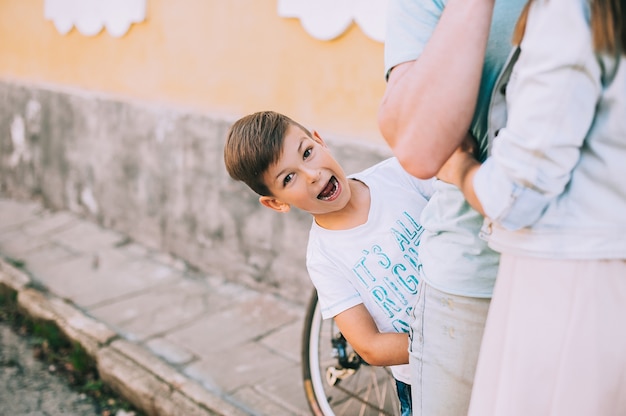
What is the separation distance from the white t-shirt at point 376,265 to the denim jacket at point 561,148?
72cm

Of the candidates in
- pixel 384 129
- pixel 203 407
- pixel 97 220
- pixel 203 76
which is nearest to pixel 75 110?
pixel 97 220

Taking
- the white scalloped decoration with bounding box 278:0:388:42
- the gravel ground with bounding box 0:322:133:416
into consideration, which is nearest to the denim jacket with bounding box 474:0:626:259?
the white scalloped decoration with bounding box 278:0:388:42

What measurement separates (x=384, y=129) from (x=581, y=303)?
0.46 m

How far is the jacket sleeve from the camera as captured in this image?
0.99 metres

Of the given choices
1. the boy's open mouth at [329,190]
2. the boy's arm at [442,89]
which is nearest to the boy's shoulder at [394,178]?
the boy's open mouth at [329,190]

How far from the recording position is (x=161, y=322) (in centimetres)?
410

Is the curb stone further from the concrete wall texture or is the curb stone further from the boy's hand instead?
the boy's hand

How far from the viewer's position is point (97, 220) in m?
5.86

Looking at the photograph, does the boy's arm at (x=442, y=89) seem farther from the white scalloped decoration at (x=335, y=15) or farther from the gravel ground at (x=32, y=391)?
the gravel ground at (x=32, y=391)

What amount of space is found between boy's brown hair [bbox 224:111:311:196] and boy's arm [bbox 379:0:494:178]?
725 mm

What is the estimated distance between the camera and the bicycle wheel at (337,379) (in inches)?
106

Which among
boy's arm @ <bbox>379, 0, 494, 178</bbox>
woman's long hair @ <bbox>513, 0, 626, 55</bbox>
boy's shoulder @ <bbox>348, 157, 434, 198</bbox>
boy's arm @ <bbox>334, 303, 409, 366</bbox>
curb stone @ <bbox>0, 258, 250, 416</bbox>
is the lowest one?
curb stone @ <bbox>0, 258, 250, 416</bbox>

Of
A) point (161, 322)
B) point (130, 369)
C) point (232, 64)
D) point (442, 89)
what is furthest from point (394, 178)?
point (232, 64)

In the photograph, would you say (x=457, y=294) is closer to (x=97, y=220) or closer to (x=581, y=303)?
(x=581, y=303)
